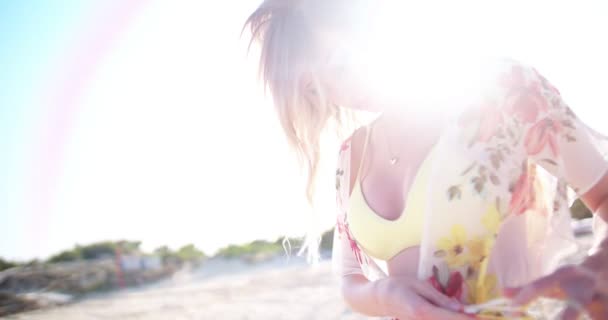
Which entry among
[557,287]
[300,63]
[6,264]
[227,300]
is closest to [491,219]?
[557,287]

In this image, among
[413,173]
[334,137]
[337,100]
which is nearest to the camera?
[413,173]

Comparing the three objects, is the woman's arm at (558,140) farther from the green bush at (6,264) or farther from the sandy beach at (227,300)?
the green bush at (6,264)

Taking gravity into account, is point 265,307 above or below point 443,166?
below

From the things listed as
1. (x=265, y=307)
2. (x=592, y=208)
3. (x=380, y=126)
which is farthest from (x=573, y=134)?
(x=265, y=307)

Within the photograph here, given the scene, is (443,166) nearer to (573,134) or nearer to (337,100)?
(573,134)

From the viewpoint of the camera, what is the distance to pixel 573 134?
2.72ft

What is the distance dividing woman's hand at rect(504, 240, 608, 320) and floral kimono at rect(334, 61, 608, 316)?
35 centimetres

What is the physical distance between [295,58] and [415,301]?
658mm

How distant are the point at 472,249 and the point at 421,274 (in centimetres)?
11

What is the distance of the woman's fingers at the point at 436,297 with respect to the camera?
2.50 ft

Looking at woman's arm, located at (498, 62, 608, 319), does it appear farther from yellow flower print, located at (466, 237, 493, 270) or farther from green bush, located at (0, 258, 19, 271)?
green bush, located at (0, 258, 19, 271)

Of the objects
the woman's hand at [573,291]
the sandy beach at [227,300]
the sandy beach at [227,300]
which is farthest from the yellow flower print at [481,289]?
the sandy beach at [227,300]

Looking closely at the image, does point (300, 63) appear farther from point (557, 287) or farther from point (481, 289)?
point (557, 287)

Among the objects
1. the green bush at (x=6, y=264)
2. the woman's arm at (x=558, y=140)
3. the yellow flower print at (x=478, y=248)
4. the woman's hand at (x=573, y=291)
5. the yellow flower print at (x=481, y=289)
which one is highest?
the woman's arm at (x=558, y=140)
